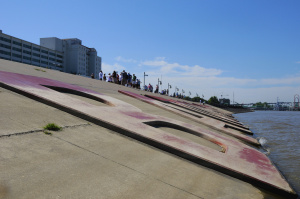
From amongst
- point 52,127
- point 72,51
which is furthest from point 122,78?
point 72,51

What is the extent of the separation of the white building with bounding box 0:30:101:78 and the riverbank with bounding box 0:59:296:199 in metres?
98.7

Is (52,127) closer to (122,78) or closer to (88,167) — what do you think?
(88,167)

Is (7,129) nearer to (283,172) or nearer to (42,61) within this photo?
(283,172)

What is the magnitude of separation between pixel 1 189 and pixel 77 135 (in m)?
1.99

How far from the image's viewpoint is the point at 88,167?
3.21 metres

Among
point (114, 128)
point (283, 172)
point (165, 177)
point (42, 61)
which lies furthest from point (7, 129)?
point (42, 61)

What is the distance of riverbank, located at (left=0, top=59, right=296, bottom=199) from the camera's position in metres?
2.66

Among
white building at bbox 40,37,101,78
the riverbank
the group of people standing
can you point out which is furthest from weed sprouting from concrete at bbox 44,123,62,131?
white building at bbox 40,37,101,78

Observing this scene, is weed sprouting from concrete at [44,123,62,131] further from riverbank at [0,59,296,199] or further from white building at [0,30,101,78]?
white building at [0,30,101,78]

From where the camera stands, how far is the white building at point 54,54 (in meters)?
90.9

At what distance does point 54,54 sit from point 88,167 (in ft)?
403

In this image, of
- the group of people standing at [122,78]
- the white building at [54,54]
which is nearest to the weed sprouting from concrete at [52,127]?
the group of people standing at [122,78]

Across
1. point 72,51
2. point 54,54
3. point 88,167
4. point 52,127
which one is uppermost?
point 72,51

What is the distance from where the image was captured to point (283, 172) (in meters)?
5.95
